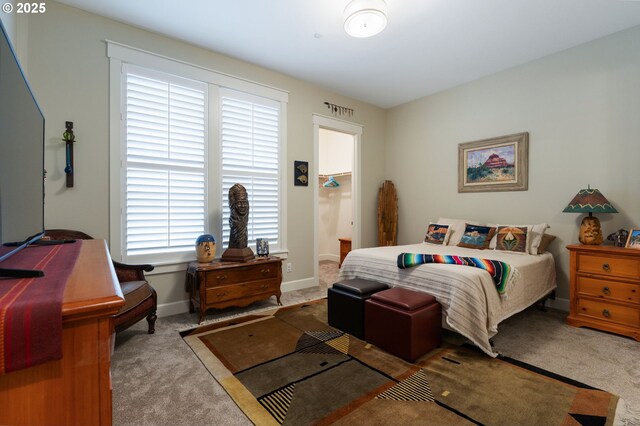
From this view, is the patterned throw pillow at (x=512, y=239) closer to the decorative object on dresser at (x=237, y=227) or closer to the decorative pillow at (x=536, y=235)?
the decorative pillow at (x=536, y=235)

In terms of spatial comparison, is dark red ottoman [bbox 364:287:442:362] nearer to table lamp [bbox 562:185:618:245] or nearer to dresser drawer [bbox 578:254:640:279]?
dresser drawer [bbox 578:254:640:279]

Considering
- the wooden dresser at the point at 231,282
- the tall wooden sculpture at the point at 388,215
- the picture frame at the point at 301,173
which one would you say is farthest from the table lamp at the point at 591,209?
Answer: the wooden dresser at the point at 231,282

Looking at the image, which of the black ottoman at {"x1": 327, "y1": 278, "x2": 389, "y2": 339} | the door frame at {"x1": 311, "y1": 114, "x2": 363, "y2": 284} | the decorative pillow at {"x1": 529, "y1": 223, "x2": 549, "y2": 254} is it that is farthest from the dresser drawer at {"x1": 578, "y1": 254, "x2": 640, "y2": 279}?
the door frame at {"x1": 311, "y1": 114, "x2": 363, "y2": 284}

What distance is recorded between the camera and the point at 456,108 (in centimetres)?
448

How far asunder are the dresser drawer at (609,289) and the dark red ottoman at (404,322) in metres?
1.64

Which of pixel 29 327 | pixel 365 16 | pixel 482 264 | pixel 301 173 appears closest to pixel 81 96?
pixel 301 173

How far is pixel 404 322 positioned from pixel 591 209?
2.28 meters

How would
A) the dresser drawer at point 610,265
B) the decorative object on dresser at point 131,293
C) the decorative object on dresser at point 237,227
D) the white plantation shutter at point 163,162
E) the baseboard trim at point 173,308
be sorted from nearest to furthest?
1. the decorative object on dresser at point 131,293
2. the dresser drawer at point 610,265
3. the white plantation shutter at point 163,162
4. the baseboard trim at point 173,308
5. the decorative object on dresser at point 237,227

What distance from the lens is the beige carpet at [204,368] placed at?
5.57 feet

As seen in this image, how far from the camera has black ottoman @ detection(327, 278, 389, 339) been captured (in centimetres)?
266

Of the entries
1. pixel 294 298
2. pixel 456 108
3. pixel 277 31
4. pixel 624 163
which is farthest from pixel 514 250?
pixel 277 31

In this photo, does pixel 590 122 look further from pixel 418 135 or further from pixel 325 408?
pixel 325 408

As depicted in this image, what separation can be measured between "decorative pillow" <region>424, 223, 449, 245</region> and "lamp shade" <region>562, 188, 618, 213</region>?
1358 millimetres

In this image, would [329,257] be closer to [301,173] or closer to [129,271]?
[301,173]
